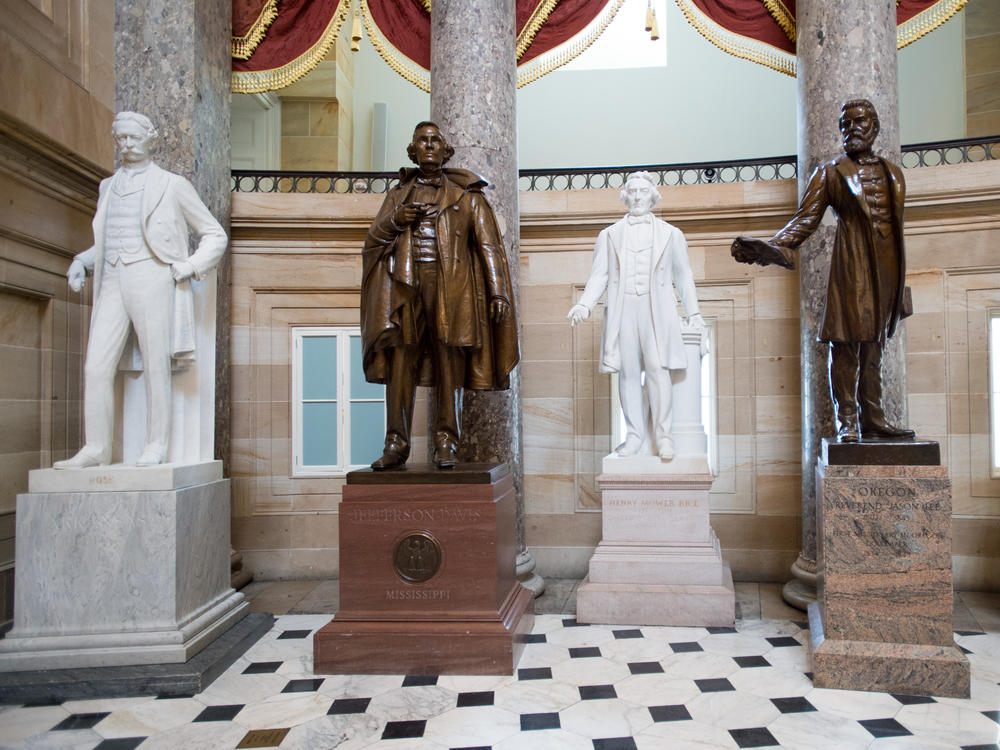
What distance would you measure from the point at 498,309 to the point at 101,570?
94.1 inches

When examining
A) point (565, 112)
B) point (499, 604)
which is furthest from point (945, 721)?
point (565, 112)

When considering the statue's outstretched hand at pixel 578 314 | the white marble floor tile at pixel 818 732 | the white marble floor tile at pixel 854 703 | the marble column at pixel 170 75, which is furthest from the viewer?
the marble column at pixel 170 75

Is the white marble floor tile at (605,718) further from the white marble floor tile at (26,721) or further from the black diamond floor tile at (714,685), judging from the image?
the white marble floor tile at (26,721)

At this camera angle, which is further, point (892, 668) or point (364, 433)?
point (364, 433)

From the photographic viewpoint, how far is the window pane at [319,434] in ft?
21.0

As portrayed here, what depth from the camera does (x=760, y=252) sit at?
3736 millimetres

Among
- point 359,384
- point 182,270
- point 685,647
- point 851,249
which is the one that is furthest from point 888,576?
point 359,384

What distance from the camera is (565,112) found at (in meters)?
8.92

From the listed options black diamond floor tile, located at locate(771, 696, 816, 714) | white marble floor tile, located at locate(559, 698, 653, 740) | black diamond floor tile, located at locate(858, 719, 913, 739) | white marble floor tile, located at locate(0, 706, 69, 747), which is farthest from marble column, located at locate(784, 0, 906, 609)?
white marble floor tile, located at locate(0, 706, 69, 747)

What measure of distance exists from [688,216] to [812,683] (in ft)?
12.3

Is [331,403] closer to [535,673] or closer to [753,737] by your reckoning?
[535,673]

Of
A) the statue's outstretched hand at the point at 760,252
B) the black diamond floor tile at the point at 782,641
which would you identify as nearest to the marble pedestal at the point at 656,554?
the black diamond floor tile at the point at 782,641

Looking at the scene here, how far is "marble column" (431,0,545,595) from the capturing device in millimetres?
5293

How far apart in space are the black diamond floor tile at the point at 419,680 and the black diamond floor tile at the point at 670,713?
103 centimetres
